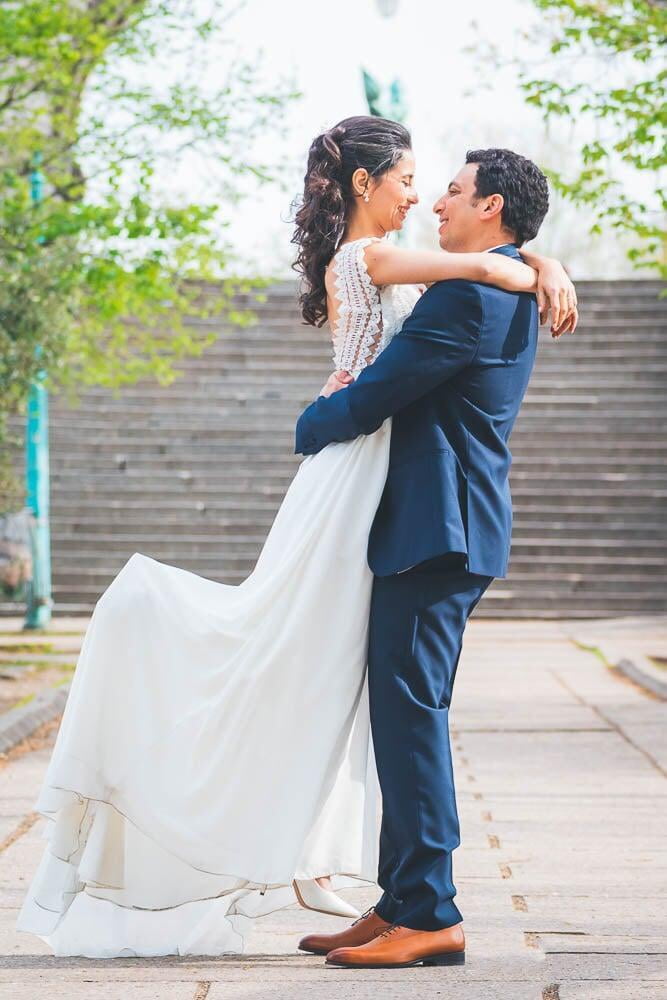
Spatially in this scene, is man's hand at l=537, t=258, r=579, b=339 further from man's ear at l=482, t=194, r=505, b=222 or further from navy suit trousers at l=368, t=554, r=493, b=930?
navy suit trousers at l=368, t=554, r=493, b=930

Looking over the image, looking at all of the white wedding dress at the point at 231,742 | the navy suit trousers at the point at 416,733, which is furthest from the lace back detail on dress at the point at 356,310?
the navy suit trousers at the point at 416,733

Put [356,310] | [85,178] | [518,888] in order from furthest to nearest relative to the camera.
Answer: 1. [85,178]
2. [518,888]
3. [356,310]

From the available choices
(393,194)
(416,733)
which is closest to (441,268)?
(393,194)

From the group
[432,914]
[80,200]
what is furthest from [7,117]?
[432,914]

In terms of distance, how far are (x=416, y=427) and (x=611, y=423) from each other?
1566 centimetres

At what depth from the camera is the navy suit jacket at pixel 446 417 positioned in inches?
142

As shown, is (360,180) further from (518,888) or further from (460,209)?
(518,888)

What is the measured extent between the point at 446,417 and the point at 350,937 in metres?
1.19

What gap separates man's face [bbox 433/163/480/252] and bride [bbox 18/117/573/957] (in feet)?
0.41

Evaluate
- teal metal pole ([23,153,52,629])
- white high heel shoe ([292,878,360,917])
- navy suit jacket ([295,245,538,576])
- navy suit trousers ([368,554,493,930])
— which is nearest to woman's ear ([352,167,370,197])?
navy suit jacket ([295,245,538,576])

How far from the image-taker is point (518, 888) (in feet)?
15.4

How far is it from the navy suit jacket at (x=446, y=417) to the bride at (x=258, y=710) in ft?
0.20

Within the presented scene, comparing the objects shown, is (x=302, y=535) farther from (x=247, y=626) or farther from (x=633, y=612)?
(x=633, y=612)

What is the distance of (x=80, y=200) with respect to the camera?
12938mm
